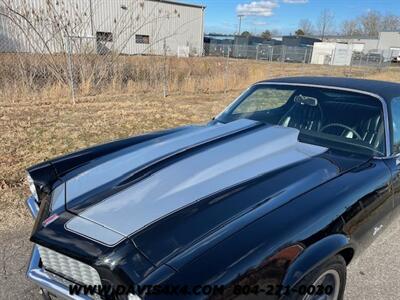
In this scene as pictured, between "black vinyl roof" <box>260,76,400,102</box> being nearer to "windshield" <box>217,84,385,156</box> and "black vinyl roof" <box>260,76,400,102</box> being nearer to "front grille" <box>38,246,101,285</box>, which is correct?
"windshield" <box>217,84,385,156</box>

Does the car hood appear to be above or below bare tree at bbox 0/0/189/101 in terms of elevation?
below

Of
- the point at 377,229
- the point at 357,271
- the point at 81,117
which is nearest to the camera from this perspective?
the point at 377,229

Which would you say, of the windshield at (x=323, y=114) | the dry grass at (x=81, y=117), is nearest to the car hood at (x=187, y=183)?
the windshield at (x=323, y=114)

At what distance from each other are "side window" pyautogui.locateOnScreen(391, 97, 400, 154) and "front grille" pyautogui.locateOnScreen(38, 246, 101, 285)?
245cm

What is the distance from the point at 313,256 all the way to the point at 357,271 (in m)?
1.29

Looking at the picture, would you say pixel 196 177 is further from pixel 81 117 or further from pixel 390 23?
pixel 390 23

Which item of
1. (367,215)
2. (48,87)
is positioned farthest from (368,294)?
(48,87)

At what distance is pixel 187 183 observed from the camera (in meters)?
2.15

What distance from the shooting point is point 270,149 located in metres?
2.66

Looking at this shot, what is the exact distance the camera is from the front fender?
1700mm

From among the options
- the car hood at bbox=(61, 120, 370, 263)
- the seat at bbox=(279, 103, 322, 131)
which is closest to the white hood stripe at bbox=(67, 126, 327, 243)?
the car hood at bbox=(61, 120, 370, 263)

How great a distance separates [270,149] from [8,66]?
8.99 meters

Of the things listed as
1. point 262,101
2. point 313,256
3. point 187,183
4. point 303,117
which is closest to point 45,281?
point 187,183

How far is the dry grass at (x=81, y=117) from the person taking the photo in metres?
4.38
